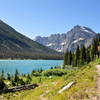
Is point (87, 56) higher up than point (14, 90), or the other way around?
point (87, 56)

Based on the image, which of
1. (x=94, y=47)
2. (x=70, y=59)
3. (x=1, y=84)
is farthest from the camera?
(x=70, y=59)

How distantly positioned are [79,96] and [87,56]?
9400cm

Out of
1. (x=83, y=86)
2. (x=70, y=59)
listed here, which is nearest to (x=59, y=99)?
(x=83, y=86)

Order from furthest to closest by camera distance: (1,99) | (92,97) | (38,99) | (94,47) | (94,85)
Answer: (94,47) → (1,99) → (94,85) → (38,99) → (92,97)

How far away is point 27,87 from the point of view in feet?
107

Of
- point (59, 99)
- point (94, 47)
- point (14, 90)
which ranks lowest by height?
point (14, 90)

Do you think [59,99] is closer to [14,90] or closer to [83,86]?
[83,86]

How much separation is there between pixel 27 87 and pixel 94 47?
2990 inches

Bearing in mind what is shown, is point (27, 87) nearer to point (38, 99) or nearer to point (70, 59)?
point (38, 99)

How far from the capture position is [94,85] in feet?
55.2

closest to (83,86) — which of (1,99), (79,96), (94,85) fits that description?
(94,85)

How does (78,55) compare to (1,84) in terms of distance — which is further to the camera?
(78,55)

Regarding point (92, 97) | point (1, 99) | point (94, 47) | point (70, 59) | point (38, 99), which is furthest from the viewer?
point (70, 59)

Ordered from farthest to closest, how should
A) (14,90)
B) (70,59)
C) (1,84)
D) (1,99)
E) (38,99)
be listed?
(70,59)
(1,84)
(14,90)
(1,99)
(38,99)
